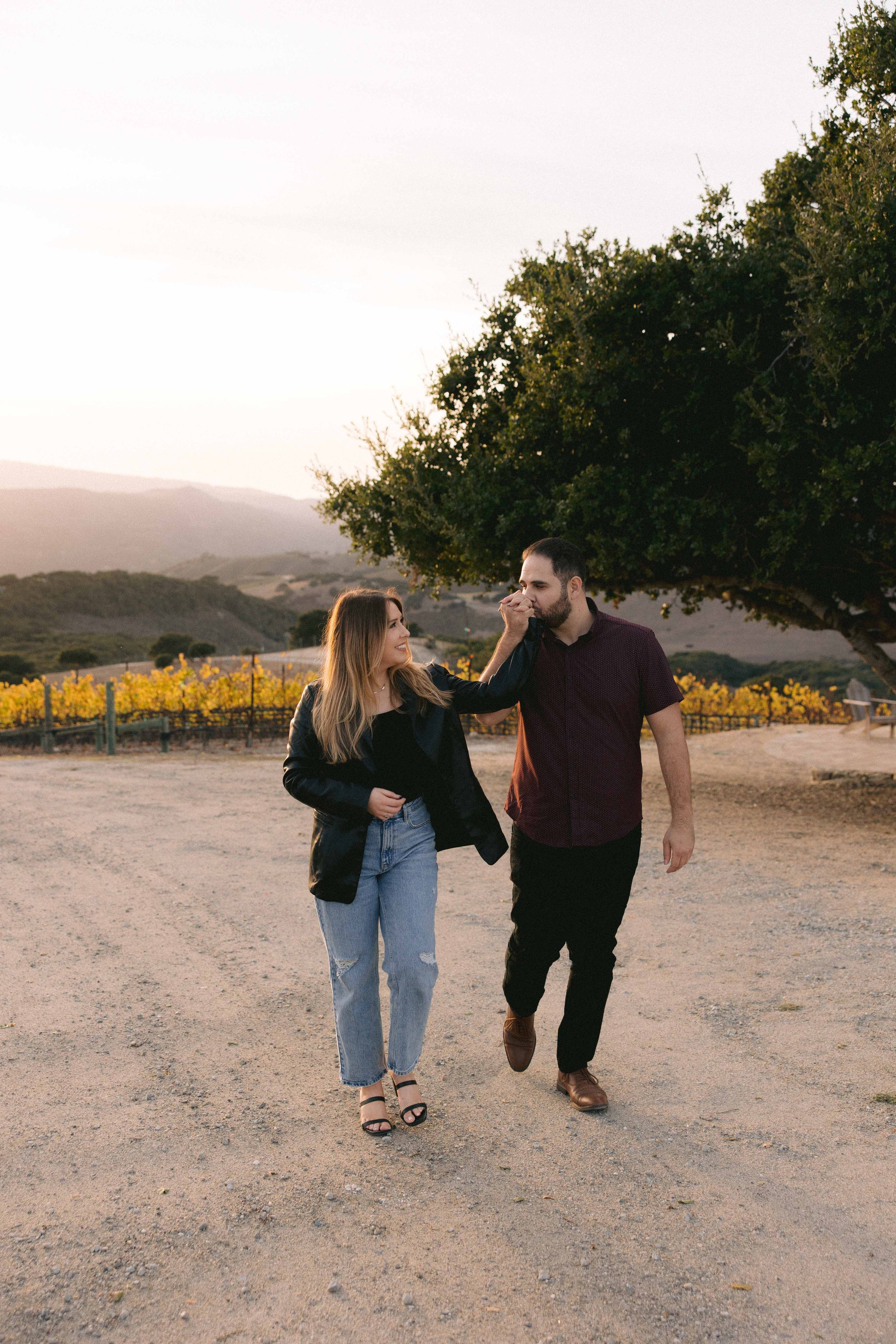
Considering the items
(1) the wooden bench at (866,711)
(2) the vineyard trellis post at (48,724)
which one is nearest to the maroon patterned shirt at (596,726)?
(1) the wooden bench at (866,711)

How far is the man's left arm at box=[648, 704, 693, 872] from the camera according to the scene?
334 centimetres

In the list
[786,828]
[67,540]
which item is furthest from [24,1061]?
[67,540]

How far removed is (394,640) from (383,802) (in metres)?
0.53

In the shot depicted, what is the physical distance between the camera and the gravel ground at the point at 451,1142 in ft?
7.99

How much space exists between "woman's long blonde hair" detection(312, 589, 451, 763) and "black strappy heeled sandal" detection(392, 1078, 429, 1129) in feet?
3.89

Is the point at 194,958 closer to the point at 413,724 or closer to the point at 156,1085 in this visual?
the point at 156,1085

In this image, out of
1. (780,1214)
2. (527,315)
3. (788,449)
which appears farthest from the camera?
(527,315)

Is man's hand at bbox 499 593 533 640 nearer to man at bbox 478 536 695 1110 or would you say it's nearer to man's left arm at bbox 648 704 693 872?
man at bbox 478 536 695 1110

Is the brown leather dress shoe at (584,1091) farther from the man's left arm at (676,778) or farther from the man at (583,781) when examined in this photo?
the man's left arm at (676,778)

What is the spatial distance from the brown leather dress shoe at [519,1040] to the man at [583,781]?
170 millimetres

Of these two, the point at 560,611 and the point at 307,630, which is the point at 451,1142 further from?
the point at 307,630

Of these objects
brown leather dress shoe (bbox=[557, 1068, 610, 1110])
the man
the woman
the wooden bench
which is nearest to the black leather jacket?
the woman

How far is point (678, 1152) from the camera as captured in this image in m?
3.18

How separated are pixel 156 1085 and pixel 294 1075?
20.2 inches
